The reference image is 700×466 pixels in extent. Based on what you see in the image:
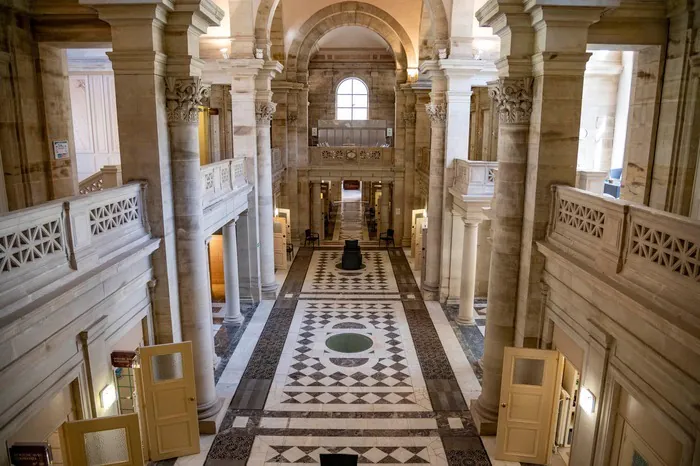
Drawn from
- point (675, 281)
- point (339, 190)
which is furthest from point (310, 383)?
point (339, 190)

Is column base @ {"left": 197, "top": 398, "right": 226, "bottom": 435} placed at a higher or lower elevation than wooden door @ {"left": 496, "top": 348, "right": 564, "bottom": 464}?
lower

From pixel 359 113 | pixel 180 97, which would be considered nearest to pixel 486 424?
pixel 180 97

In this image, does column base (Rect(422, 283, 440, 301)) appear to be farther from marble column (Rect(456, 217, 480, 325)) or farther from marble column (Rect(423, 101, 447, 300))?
marble column (Rect(456, 217, 480, 325))

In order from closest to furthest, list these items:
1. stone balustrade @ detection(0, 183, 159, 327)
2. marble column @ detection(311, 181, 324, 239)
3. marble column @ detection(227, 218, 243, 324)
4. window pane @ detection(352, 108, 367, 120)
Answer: stone balustrade @ detection(0, 183, 159, 327) < marble column @ detection(227, 218, 243, 324) < marble column @ detection(311, 181, 324, 239) < window pane @ detection(352, 108, 367, 120)

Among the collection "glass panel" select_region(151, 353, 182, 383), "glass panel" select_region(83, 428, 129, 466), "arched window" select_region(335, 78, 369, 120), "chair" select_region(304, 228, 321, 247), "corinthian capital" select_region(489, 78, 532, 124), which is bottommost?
"chair" select_region(304, 228, 321, 247)

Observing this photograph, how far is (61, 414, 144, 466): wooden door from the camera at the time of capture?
19.7 ft

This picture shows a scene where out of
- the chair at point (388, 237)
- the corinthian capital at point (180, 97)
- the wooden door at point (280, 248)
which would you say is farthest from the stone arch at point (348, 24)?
the corinthian capital at point (180, 97)

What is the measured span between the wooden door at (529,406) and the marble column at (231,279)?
26.4 ft

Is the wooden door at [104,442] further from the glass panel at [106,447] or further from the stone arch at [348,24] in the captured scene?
the stone arch at [348,24]

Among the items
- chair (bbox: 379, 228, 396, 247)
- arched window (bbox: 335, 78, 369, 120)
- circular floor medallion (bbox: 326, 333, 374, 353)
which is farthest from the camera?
arched window (bbox: 335, 78, 369, 120)

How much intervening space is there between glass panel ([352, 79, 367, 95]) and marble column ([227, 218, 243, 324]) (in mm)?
17515

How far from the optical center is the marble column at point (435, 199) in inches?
586

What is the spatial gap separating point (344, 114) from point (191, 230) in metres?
22.2

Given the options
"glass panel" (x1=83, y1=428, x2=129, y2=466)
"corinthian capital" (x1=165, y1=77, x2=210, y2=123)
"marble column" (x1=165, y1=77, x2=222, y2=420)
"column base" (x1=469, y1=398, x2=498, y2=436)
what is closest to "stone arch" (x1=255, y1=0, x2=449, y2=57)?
"marble column" (x1=165, y1=77, x2=222, y2=420)
